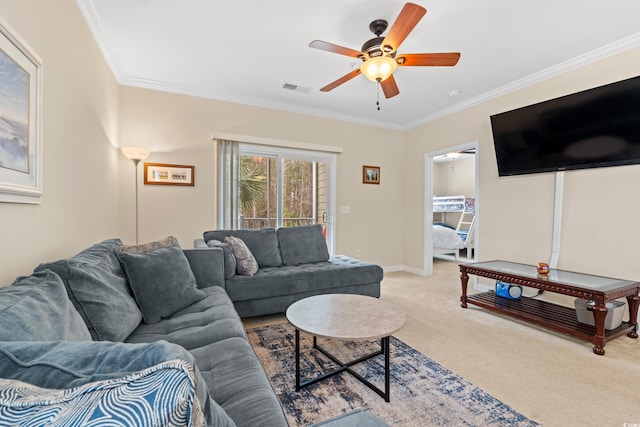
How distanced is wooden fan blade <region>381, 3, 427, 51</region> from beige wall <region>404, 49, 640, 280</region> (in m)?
2.33

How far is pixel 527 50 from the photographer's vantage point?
282 centimetres

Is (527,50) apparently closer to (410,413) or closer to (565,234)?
(565,234)

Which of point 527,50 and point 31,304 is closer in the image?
point 31,304

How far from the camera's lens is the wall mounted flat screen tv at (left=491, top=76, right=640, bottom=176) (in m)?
2.53

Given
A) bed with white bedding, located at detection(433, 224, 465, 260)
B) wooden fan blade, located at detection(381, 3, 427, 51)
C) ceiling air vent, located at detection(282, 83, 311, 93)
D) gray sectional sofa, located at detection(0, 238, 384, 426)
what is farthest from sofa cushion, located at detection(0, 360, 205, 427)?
bed with white bedding, located at detection(433, 224, 465, 260)

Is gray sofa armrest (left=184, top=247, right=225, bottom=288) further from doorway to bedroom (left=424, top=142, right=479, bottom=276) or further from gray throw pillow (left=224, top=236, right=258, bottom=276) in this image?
doorway to bedroom (left=424, top=142, right=479, bottom=276)

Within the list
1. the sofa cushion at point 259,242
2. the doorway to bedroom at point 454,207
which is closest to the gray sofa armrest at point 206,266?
the sofa cushion at point 259,242

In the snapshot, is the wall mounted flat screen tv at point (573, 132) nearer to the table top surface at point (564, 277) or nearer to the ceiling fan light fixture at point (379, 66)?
the table top surface at point (564, 277)

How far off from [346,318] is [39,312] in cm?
139

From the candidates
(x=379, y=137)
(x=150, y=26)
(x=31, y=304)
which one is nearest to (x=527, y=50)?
(x=379, y=137)

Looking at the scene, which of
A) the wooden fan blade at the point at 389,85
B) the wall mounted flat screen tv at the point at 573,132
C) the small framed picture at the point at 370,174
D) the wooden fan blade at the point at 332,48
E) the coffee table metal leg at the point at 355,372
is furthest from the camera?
the small framed picture at the point at 370,174

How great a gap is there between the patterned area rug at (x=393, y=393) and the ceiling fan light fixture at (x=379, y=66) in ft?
7.12

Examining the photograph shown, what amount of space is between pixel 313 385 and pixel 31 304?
1.44 m

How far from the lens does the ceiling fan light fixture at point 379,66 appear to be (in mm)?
2268
